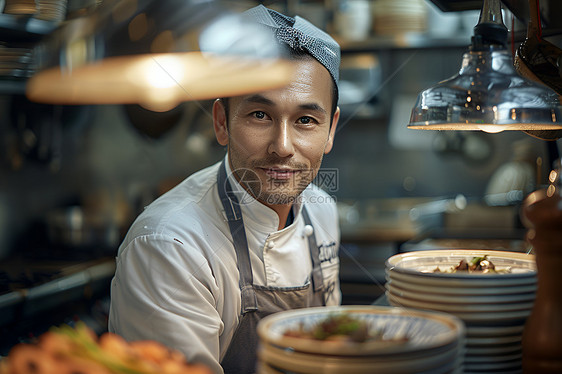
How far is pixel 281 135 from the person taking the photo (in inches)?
59.1

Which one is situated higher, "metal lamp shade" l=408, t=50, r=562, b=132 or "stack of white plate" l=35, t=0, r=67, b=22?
"stack of white plate" l=35, t=0, r=67, b=22

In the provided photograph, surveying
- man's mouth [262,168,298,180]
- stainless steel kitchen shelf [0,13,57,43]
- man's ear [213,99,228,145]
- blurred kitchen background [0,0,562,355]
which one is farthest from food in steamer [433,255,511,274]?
stainless steel kitchen shelf [0,13,57,43]

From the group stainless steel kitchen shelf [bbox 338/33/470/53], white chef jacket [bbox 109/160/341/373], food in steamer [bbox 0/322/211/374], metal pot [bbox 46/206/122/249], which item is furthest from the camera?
stainless steel kitchen shelf [bbox 338/33/470/53]

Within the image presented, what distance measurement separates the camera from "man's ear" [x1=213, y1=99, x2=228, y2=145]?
1.68m

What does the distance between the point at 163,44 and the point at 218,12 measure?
0.42ft

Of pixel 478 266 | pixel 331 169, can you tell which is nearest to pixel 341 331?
pixel 478 266

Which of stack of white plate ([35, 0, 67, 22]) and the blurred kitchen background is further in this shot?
the blurred kitchen background

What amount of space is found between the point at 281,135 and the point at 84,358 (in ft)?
3.06

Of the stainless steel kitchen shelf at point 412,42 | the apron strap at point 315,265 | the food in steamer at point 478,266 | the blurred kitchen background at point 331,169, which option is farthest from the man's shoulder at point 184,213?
the stainless steel kitchen shelf at point 412,42

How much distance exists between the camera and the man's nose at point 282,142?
1482 millimetres

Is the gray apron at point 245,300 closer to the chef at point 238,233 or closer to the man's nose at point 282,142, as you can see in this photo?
the chef at point 238,233

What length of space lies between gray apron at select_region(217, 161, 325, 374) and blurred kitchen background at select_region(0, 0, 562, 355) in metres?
0.82

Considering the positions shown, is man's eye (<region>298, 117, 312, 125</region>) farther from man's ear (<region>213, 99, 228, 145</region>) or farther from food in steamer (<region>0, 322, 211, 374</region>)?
food in steamer (<region>0, 322, 211, 374</region>)

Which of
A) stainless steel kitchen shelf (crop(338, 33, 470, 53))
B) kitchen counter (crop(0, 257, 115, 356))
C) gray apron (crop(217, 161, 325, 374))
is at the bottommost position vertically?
kitchen counter (crop(0, 257, 115, 356))
